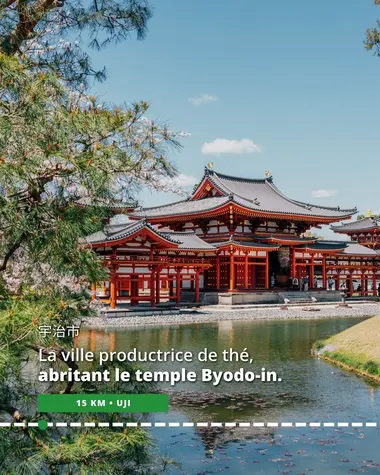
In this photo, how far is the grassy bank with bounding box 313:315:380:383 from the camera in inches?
517

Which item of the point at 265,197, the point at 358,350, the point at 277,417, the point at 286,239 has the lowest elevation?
the point at 277,417

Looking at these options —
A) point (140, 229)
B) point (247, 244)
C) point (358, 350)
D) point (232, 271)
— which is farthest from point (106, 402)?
point (247, 244)

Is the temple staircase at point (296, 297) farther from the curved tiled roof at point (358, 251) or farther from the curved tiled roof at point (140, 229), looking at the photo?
the curved tiled roof at point (140, 229)

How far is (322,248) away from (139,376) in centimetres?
3568

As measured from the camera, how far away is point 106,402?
482 centimetres

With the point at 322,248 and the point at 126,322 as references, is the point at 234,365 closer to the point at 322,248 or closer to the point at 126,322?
the point at 126,322

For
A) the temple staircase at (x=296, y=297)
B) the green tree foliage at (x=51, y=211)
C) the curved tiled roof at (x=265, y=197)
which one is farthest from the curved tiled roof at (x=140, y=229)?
the green tree foliage at (x=51, y=211)

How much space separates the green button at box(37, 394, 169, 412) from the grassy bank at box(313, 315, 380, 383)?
882 centimetres

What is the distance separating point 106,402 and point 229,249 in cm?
3083

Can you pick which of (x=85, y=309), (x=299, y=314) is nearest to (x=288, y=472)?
(x=85, y=309)

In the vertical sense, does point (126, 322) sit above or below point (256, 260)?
below

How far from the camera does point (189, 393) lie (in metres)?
11.1

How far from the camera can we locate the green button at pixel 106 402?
4730mm

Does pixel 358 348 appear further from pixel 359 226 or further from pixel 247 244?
pixel 359 226
